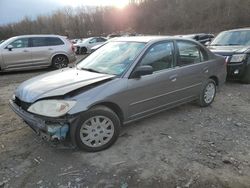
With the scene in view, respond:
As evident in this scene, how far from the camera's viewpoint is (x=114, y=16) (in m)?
58.1

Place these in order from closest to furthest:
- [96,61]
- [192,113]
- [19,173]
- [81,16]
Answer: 1. [19,173]
2. [96,61]
3. [192,113]
4. [81,16]

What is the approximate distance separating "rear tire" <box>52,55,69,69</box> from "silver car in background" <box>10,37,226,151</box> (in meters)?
7.38

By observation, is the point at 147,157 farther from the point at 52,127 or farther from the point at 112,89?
the point at 52,127

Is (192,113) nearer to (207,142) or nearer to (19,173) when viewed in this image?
(207,142)

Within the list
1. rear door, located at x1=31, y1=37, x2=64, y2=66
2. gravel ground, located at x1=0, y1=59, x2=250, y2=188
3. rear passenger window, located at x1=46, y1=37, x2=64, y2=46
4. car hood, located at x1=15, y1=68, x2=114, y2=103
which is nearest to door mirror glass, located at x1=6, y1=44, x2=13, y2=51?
rear door, located at x1=31, y1=37, x2=64, y2=66

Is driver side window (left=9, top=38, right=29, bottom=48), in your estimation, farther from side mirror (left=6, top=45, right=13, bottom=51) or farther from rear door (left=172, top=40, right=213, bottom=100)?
rear door (left=172, top=40, right=213, bottom=100)

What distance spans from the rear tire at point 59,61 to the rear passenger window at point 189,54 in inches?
313

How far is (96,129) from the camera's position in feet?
12.9

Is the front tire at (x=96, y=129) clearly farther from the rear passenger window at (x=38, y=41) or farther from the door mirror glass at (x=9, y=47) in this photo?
the rear passenger window at (x=38, y=41)

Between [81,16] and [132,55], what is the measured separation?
176ft

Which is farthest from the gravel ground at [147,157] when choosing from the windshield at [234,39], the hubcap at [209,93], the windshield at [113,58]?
the windshield at [234,39]

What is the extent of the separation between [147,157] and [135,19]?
185 feet

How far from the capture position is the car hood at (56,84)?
386 centimetres

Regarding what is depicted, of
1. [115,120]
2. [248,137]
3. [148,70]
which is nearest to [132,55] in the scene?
[148,70]
